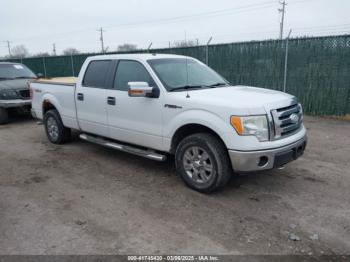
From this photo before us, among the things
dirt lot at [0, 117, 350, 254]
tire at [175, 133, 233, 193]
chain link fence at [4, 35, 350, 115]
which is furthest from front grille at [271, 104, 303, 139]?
chain link fence at [4, 35, 350, 115]

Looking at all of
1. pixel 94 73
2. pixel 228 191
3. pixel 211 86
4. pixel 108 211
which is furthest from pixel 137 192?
pixel 94 73

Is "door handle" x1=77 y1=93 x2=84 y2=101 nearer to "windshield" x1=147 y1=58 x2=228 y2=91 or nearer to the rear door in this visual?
the rear door

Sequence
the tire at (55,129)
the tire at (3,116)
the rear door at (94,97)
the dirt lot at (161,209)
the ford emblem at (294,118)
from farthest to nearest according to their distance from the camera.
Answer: the tire at (3,116), the tire at (55,129), the rear door at (94,97), the ford emblem at (294,118), the dirt lot at (161,209)

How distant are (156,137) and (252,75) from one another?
257 inches

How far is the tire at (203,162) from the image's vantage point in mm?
4117

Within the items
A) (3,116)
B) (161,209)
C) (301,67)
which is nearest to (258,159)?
(161,209)

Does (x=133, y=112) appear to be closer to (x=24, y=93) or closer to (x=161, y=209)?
(x=161, y=209)

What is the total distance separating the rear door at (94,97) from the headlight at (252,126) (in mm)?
2513

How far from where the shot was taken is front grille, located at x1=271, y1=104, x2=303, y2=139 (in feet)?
13.3

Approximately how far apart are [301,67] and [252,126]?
6473 millimetres

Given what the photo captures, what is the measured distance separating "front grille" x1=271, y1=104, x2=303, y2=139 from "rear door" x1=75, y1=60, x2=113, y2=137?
2.81 m

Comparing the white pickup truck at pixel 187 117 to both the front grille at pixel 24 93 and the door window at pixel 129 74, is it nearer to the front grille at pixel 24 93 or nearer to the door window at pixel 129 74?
the door window at pixel 129 74

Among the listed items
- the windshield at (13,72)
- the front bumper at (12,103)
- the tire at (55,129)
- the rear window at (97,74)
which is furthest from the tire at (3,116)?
the rear window at (97,74)

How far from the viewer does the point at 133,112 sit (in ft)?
16.5
